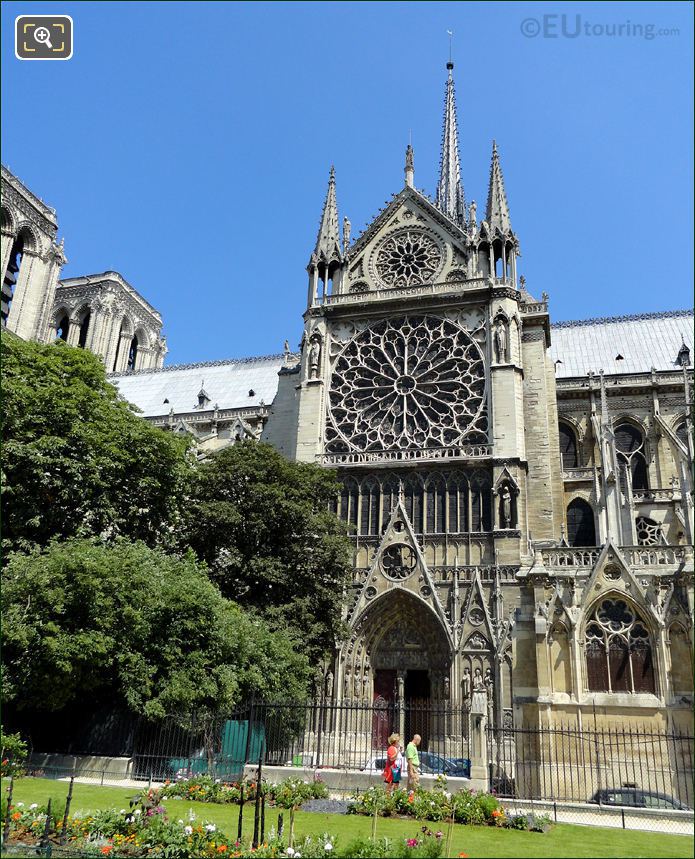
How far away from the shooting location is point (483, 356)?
34.0m

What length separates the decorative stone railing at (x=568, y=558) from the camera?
2332 cm

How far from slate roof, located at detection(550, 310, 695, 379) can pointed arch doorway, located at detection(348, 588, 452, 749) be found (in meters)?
20.0

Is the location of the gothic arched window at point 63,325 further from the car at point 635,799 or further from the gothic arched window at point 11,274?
the car at point 635,799

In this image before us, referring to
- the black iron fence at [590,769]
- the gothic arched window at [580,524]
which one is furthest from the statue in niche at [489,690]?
the gothic arched window at [580,524]

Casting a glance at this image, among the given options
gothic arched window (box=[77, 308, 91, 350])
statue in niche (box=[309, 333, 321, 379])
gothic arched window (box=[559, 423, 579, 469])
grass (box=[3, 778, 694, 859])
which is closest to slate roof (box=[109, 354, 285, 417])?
gothic arched window (box=[77, 308, 91, 350])

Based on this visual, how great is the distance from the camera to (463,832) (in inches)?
517

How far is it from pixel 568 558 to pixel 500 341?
42.0ft

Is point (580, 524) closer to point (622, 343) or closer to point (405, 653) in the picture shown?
point (405, 653)

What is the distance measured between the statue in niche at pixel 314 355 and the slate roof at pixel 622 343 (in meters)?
15.3

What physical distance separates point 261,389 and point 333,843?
4411 cm

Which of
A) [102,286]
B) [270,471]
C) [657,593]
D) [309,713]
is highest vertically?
[102,286]

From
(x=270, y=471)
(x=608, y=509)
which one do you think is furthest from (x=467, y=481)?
(x=270, y=471)

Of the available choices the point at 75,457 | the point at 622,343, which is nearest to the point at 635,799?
the point at 75,457

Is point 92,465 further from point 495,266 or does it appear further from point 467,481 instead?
point 495,266
